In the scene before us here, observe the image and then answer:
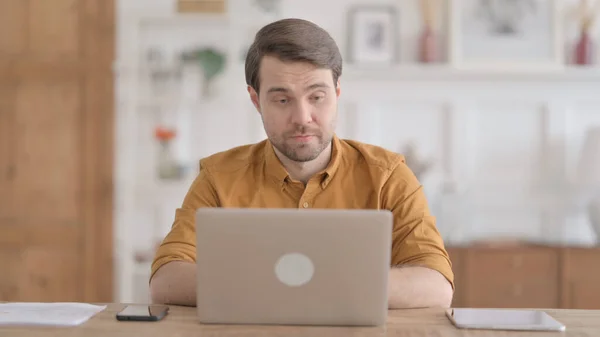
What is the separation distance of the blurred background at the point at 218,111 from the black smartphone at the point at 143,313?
8.39 ft

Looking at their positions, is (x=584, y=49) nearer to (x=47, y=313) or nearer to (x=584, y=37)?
(x=584, y=37)

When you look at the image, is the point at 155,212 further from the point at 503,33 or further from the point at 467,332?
the point at 467,332

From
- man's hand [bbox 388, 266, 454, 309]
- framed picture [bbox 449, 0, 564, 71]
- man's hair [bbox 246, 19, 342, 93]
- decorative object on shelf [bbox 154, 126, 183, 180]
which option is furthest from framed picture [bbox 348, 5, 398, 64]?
man's hand [bbox 388, 266, 454, 309]

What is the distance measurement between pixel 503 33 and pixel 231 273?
3.25m

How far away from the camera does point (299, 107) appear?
1886 mm

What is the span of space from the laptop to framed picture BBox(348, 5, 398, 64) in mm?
2929

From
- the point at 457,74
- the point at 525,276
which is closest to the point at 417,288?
the point at 525,276

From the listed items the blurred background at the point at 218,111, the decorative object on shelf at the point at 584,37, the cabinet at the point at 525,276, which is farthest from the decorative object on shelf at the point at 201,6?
the decorative object on shelf at the point at 584,37

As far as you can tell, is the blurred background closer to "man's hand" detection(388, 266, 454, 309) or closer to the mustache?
the mustache

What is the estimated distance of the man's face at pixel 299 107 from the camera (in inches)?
74.3

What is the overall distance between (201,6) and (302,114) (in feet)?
8.06

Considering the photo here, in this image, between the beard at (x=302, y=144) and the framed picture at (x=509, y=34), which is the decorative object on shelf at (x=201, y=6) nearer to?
the framed picture at (x=509, y=34)

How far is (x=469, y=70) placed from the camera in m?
4.05

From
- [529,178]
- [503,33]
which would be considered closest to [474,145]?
[529,178]
